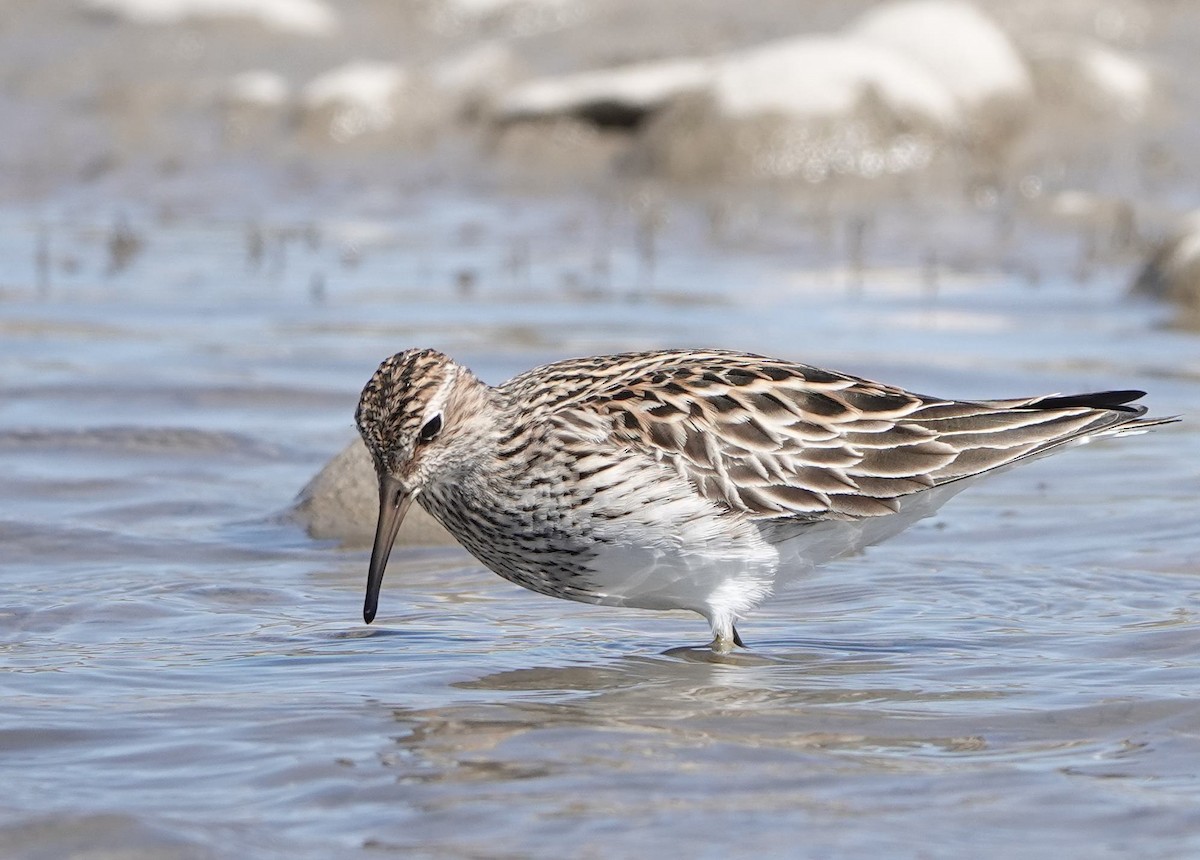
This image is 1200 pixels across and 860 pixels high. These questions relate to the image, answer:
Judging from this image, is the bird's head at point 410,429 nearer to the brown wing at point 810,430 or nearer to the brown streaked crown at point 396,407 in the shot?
the brown streaked crown at point 396,407

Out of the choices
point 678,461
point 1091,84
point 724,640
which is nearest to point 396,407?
point 678,461

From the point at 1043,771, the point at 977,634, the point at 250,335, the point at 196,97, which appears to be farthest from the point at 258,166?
the point at 1043,771

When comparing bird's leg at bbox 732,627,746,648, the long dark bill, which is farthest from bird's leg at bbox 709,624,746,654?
the long dark bill

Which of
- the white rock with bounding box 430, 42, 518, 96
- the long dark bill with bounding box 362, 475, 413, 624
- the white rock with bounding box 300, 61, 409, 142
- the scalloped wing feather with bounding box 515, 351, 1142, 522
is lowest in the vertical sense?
the long dark bill with bounding box 362, 475, 413, 624

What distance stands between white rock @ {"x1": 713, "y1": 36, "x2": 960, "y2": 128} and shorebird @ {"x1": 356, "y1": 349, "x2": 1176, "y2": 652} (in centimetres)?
1323

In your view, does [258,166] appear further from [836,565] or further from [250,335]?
[836,565]

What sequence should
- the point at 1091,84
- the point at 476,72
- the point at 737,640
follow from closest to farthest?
the point at 737,640, the point at 1091,84, the point at 476,72

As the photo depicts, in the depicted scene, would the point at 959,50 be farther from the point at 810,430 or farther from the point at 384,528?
the point at 384,528

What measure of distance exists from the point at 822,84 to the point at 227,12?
960 centimetres

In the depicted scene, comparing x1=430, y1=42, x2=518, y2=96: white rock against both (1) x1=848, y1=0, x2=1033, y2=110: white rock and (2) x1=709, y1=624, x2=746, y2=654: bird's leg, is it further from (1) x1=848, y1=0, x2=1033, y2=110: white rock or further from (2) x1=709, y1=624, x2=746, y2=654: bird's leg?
(2) x1=709, y1=624, x2=746, y2=654: bird's leg

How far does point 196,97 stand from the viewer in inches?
961

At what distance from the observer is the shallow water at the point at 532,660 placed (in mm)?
5945

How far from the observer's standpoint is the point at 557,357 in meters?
13.6

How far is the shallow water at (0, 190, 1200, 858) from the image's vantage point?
595cm
